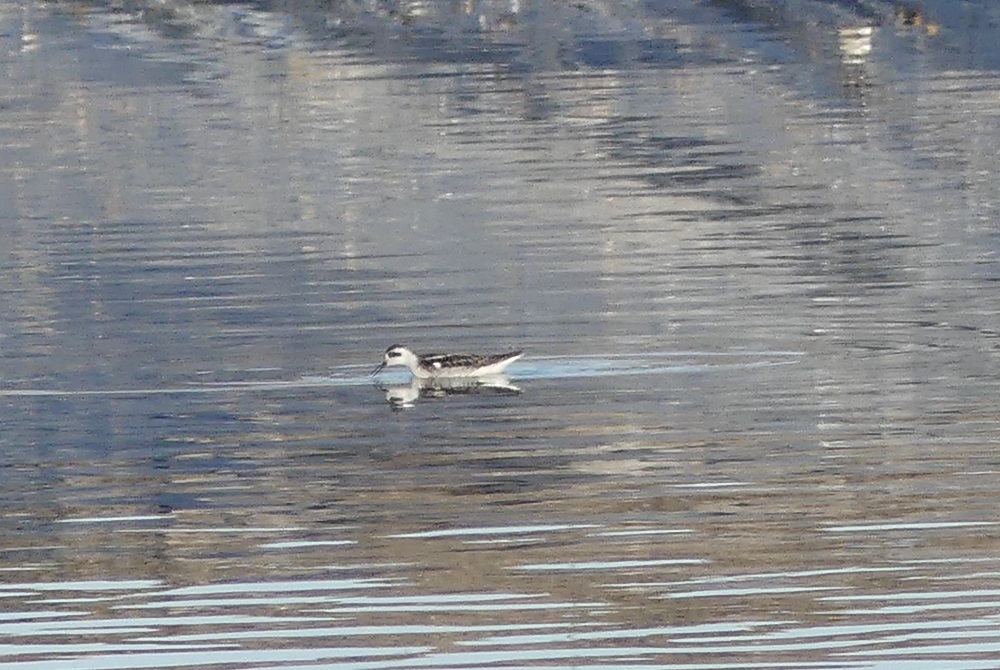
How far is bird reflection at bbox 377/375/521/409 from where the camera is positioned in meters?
18.5

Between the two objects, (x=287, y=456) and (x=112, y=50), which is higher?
(x=287, y=456)

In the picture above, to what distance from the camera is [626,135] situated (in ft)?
135

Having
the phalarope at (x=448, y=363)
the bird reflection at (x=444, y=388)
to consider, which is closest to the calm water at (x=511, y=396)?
the bird reflection at (x=444, y=388)

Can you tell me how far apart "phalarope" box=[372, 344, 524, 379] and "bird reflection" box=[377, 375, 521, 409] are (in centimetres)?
5

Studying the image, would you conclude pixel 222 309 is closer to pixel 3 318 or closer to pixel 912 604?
pixel 3 318

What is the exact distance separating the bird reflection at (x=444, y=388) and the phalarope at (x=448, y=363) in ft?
0.15

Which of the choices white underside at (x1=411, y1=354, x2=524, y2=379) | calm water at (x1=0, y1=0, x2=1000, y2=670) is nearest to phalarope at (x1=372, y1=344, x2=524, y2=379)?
white underside at (x1=411, y1=354, x2=524, y2=379)

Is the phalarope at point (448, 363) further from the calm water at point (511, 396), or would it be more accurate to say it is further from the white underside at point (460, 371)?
the calm water at point (511, 396)

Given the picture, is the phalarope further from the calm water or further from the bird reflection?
the calm water

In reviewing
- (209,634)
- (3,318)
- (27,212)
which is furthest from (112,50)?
(209,634)

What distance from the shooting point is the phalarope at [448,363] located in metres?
18.8

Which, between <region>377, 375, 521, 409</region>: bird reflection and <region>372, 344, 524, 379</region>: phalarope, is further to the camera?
<region>372, 344, 524, 379</region>: phalarope

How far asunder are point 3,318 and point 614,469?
341 inches

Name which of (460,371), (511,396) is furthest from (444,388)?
(511,396)
